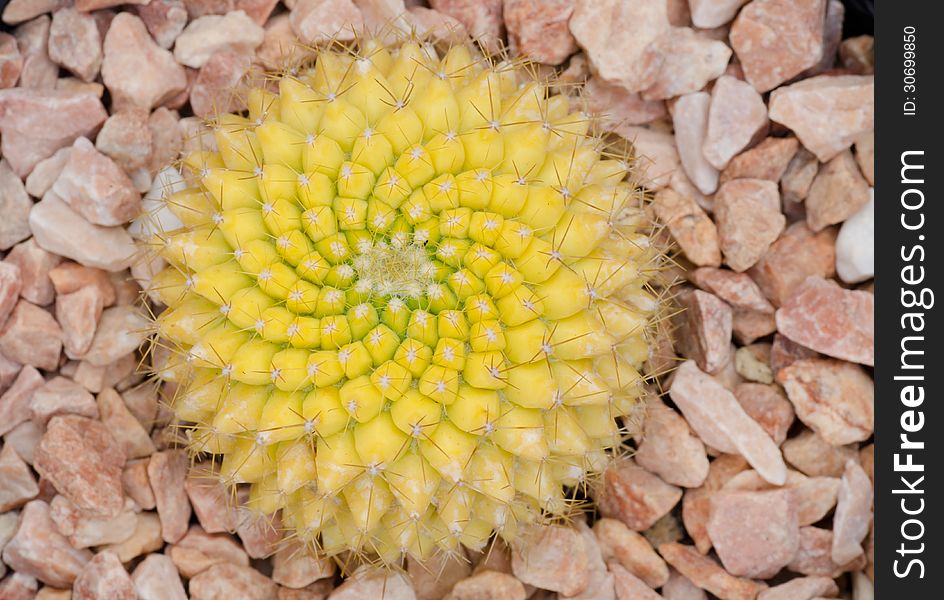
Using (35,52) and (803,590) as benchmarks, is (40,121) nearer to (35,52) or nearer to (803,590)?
(35,52)

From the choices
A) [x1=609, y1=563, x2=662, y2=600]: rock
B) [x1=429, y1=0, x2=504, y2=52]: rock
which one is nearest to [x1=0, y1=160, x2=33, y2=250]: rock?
[x1=429, y1=0, x2=504, y2=52]: rock

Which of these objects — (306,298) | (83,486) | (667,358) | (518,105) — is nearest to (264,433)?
(306,298)

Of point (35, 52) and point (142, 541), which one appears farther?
point (35, 52)

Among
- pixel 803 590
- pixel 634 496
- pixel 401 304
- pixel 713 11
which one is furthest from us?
pixel 713 11

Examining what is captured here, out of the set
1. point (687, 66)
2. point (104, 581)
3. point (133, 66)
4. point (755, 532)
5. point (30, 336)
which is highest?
Result: point (133, 66)

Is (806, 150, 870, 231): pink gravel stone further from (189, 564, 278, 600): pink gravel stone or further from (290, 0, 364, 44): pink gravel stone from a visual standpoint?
(189, 564, 278, 600): pink gravel stone

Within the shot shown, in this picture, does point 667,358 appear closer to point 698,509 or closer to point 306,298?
point 698,509

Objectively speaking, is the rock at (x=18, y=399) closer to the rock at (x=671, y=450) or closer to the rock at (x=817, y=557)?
the rock at (x=671, y=450)

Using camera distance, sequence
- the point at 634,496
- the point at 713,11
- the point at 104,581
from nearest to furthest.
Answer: the point at 104,581, the point at 634,496, the point at 713,11

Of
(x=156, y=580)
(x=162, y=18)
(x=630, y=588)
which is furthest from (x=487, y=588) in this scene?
(x=162, y=18)
